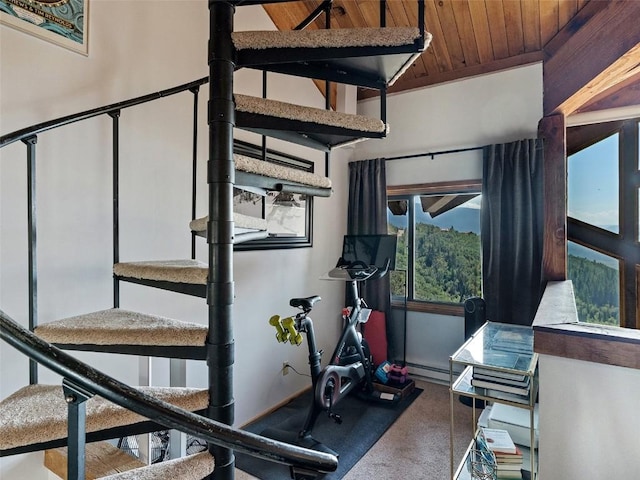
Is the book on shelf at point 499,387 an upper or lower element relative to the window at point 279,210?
lower

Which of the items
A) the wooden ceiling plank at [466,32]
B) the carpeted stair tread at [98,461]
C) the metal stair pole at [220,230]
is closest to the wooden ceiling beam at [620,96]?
the wooden ceiling plank at [466,32]

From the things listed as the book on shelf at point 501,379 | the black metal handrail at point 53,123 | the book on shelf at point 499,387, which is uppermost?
the black metal handrail at point 53,123

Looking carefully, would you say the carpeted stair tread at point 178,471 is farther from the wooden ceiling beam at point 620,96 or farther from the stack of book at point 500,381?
the wooden ceiling beam at point 620,96

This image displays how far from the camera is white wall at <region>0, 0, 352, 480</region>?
4.90 feet

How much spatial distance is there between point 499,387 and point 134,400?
1541 millimetres

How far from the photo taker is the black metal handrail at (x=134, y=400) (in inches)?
25.7

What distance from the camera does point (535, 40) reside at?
302 centimetres

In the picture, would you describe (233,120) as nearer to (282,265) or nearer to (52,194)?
(52,194)

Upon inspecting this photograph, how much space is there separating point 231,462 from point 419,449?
5.89ft

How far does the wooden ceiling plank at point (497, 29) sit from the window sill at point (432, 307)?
2427 millimetres

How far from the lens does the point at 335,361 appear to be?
9.19 feet

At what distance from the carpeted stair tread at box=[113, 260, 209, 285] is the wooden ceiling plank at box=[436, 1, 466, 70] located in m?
2.97

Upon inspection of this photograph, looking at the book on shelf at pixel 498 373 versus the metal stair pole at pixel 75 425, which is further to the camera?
the book on shelf at pixel 498 373

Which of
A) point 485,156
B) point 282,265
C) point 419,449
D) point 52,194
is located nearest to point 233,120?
point 52,194
